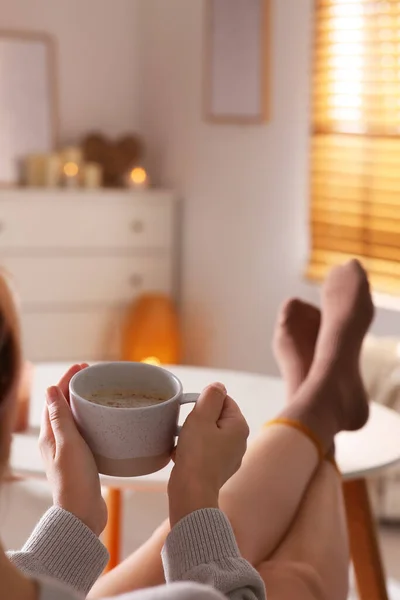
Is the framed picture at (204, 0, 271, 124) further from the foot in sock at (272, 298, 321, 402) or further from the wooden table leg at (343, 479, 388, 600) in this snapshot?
the wooden table leg at (343, 479, 388, 600)

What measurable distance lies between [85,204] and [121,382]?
116 inches

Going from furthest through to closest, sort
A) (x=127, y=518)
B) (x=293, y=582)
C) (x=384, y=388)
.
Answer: (x=127, y=518), (x=384, y=388), (x=293, y=582)

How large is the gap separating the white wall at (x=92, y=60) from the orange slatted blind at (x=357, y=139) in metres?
1.28

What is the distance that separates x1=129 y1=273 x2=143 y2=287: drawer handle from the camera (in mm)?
3881

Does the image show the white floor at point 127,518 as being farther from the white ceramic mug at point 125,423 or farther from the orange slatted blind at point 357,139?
the white ceramic mug at point 125,423

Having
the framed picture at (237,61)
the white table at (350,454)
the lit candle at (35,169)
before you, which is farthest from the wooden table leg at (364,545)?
the lit candle at (35,169)

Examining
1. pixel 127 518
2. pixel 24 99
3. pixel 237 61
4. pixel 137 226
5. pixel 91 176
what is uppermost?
pixel 237 61

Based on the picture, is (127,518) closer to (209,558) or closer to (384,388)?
(384,388)

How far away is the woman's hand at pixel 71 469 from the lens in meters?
0.82

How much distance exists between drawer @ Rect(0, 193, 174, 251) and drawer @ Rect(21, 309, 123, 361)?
27 centimetres

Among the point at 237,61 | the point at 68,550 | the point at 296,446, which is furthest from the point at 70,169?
the point at 68,550

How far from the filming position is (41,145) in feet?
13.1

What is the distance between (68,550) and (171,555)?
0.09 metres

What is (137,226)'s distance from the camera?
3863 mm
